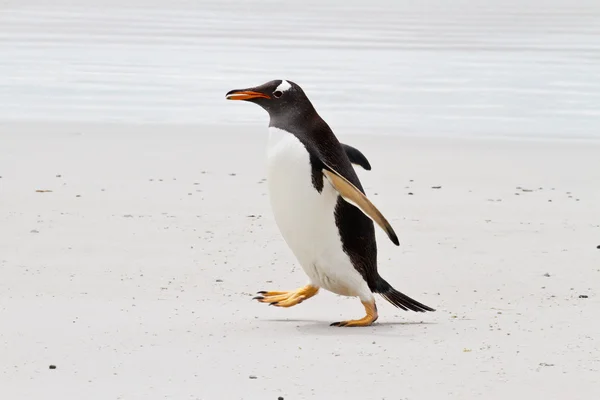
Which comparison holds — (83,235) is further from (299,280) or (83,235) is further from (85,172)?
(85,172)

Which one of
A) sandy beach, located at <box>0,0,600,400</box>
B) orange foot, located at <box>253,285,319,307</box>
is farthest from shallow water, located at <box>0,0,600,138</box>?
orange foot, located at <box>253,285,319,307</box>

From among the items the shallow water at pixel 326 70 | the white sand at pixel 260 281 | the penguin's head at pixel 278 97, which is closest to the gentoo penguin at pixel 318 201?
the penguin's head at pixel 278 97

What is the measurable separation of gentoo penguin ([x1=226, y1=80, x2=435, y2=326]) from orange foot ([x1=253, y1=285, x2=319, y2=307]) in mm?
68

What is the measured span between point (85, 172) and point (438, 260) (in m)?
3.04

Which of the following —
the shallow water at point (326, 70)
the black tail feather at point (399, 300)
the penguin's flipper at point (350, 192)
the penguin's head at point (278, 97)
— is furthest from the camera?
the shallow water at point (326, 70)

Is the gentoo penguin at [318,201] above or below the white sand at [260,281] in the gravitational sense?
above

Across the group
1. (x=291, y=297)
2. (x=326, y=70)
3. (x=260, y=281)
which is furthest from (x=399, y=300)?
(x=326, y=70)

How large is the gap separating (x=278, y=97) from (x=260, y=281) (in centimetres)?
101

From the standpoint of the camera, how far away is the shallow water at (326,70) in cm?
1110

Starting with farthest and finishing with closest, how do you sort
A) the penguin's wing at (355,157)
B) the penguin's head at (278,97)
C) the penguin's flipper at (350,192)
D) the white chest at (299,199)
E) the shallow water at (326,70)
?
the shallow water at (326,70), the penguin's wing at (355,157), the penguin's head at (278,97), the white chest at (299,199), the penguin's flipper at (350,192)

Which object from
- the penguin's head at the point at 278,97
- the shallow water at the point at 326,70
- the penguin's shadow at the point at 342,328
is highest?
the penguin's head at the point at 278,97

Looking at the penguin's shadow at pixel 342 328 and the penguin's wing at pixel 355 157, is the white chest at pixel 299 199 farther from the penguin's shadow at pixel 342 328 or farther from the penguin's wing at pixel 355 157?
the penguin's wing at pixel 355 157

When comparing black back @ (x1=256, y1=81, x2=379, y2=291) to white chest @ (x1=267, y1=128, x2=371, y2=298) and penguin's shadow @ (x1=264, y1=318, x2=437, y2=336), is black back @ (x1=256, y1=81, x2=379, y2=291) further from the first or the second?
penguin's shadow @ (x1=264, y1=318, x2=437, y2=336)

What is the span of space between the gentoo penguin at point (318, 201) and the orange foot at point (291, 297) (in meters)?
0.07
